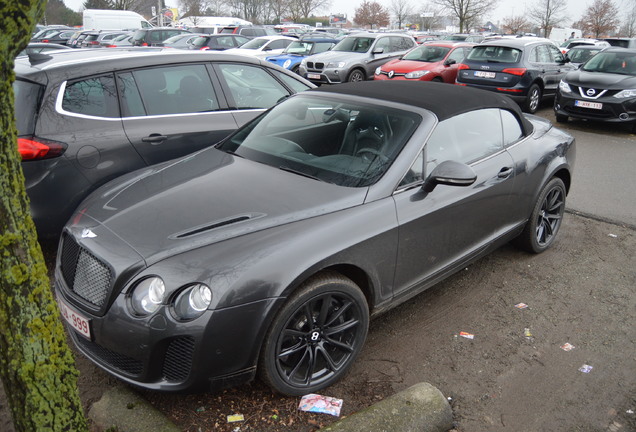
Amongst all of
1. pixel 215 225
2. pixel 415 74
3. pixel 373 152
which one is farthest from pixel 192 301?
pixel 415 74

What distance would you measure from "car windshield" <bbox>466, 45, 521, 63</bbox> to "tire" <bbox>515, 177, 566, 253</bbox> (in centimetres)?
829

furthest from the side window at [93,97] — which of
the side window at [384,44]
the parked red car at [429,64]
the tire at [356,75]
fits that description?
the side window at [384,44]

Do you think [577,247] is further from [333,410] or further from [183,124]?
[183,124]

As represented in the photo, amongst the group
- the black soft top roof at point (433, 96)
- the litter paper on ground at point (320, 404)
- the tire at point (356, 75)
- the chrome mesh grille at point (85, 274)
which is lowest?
the litter paper on ground at point (320, 404)

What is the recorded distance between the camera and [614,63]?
37.7 ft

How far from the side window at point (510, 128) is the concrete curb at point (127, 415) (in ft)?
10.5

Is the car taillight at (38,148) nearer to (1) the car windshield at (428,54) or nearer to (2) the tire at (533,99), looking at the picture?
(2) the tire at (533,99)

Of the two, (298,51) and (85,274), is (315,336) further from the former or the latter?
(298,51)

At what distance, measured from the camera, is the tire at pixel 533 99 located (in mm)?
12413

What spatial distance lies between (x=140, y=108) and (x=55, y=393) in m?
3.09

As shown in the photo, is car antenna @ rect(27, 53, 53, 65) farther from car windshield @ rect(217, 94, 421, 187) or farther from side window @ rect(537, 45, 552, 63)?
side window @ rect(537, 45, 552, 63)

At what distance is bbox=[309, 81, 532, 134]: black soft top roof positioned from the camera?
155 inches

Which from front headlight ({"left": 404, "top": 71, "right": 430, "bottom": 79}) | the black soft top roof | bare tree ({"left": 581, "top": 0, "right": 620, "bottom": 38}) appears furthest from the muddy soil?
bare tree ({"left": 581, "top": 0, "right": 620, "bottom": 38})

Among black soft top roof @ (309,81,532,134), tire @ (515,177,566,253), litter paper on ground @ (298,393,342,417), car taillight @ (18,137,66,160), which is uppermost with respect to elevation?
black soft top roof @ (309,81,532,134)
